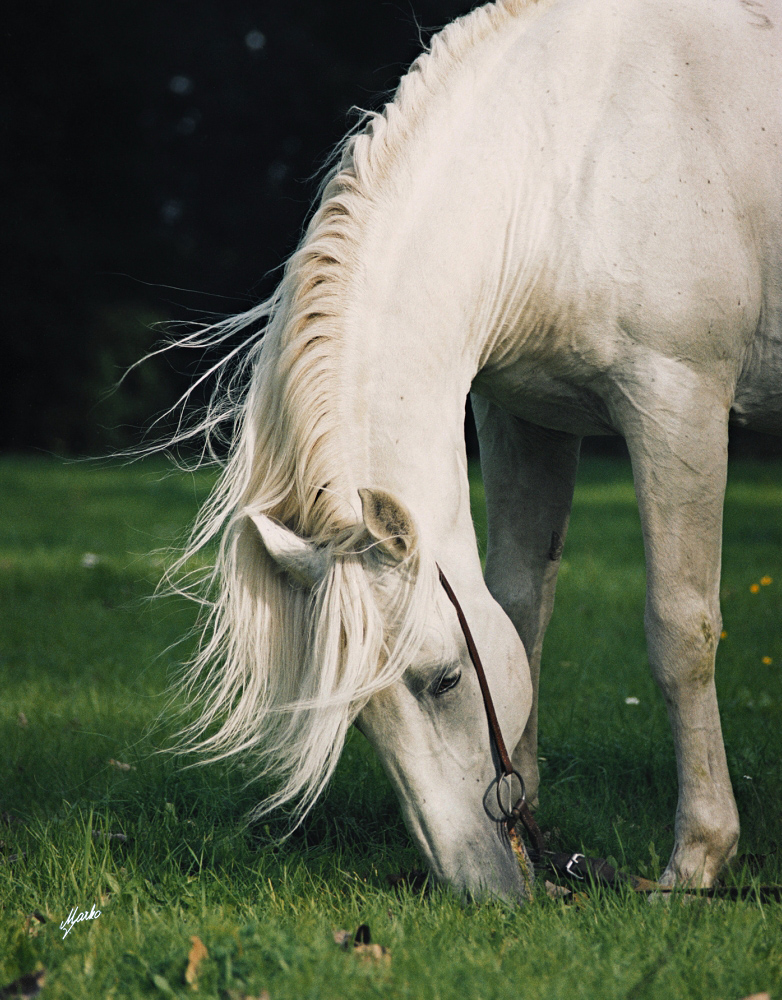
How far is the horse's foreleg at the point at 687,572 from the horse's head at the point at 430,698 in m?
0.52

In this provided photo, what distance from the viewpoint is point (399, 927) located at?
228 cm

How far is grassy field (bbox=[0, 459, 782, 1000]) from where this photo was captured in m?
2.06

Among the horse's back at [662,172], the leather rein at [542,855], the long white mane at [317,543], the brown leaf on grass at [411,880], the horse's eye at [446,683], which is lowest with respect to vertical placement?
the brown leaf on grass at [411,880]

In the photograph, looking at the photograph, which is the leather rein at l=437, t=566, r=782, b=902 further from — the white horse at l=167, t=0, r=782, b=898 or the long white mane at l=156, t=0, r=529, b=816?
the long white mane at l=156, t=0, r=529, b=816

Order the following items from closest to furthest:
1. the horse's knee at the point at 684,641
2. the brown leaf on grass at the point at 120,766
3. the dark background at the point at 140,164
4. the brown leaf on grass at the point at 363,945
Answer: the brown leaf on grass at the point at 363,945
the horse's knee at the point at 684,641
the brown leaf on grass at the point at 120,766
the dark background at the point at 140,164

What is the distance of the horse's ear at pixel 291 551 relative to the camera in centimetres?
235

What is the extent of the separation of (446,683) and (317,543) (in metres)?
0.48

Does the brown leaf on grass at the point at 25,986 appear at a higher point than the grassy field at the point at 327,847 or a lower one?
higher

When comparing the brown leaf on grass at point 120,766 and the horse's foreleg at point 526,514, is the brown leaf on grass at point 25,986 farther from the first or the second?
the horse's foreleg at point 526,514

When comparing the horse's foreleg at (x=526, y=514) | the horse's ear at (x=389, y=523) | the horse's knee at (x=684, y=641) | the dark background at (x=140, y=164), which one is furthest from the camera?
the dark background at (x=140, y=164)

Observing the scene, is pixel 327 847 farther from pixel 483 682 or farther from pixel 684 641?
pixel 684 641

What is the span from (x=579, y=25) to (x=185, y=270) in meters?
20.1

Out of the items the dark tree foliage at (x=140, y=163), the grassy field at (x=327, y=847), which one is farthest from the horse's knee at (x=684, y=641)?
the dark tree foliage at (x=140, y=163)

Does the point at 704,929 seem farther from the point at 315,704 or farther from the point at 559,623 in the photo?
the point at 559,623
